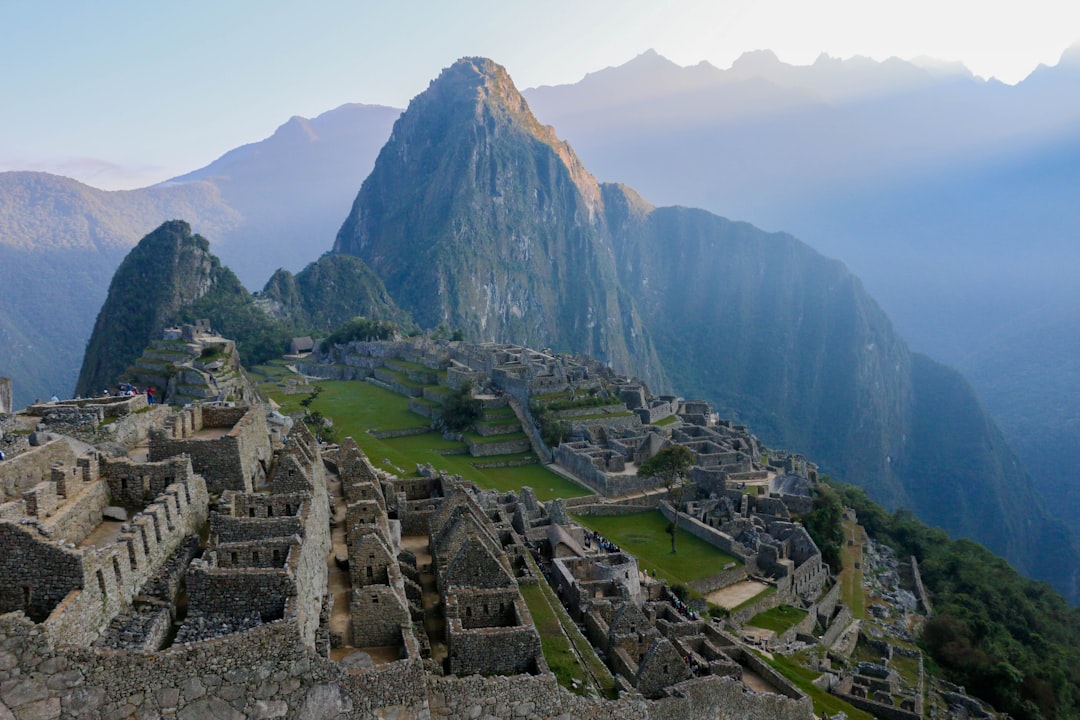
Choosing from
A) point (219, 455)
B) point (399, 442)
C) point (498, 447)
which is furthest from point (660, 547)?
point (219, 455)

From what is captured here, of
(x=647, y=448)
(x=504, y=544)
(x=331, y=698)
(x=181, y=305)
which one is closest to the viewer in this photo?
(x=331, y=698)

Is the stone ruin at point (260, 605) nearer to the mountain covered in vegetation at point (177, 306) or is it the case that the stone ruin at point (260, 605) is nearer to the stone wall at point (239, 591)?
the stone wall at point (239, 591)

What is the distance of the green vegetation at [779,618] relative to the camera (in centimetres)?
3059

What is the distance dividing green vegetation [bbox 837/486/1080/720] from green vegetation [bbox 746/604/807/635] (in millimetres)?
8787

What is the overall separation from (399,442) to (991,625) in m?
39.1

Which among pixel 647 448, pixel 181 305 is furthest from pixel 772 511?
pixel 181 305

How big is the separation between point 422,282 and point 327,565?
7282 inches

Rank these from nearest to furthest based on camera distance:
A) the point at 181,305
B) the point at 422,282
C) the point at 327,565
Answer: the point at 327,565 < the point at 181,305 < the point at 422,282

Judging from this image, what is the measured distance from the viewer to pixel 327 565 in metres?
13.9

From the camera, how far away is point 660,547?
35.8 metres

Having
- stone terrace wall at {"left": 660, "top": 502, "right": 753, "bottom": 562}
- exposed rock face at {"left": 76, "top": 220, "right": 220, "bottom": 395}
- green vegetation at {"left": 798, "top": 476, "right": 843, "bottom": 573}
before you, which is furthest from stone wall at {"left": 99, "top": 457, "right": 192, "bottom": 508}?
exposed rock face at {"left": 76, "top": 220, "right": 220, "bottom": 395}

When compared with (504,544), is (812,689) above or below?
below

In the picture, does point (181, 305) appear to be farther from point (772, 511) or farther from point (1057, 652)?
point (1057, 652)

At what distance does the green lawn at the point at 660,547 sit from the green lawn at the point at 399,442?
13.5ft
